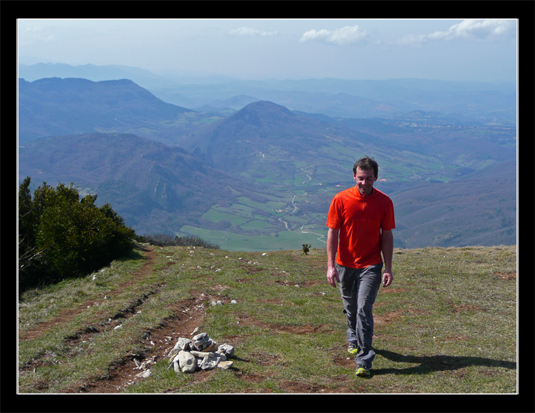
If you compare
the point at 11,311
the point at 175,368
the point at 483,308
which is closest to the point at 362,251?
the point at 175,368

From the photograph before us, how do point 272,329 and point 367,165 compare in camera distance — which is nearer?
point 367,165

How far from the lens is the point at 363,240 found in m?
7.38

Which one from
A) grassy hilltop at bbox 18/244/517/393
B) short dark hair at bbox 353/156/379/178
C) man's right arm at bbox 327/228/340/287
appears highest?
short dark hair at bbox 353/156/379/178

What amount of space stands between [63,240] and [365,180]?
19.9 metres

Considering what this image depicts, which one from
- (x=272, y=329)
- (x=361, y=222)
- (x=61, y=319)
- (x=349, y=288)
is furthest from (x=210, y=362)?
(x=61, y=319)

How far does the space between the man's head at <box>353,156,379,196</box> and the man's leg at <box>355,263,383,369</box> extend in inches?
55.0

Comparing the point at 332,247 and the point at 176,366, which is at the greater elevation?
Result: the point at 332,247

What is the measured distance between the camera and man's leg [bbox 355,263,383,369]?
7309mm

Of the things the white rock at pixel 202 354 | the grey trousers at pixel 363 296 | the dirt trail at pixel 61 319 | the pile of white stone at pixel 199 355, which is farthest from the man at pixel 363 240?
the dirt trail at pixel 61 319

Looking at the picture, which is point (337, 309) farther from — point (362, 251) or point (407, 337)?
point (362, 251)

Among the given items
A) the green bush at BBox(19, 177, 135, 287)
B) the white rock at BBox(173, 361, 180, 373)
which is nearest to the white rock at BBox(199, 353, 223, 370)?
the white rock at BBox(173, 361, 180, 373)

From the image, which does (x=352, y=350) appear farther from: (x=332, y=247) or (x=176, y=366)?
(x=176, y=366)

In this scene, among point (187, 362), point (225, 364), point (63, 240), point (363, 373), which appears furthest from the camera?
point (63, 240)

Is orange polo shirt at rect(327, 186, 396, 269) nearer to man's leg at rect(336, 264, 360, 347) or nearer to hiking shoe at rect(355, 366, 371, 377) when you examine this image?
man's leg at rect(336, 264, 360, 347)
